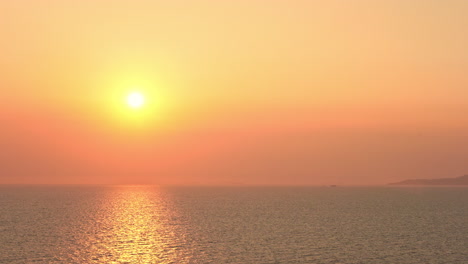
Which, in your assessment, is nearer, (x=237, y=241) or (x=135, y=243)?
(x=135, y=243)

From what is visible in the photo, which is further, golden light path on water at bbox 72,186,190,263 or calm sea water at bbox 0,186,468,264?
golden light path on water at bbox 72,186,190,263

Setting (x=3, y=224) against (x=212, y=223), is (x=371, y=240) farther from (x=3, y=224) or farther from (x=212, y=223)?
(x=3, y=224)

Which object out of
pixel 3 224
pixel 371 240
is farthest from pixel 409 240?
pixel 3 224

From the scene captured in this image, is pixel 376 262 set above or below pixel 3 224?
below

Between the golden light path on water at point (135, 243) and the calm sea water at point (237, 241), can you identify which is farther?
the golden light path on water at point (135, 243)

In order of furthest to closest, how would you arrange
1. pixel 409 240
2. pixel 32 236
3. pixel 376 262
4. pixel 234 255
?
1. pixel 32 236
2. pixel 409 240
3. pixel 234 255
4. pixel 376 262

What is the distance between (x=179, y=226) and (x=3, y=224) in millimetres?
45622

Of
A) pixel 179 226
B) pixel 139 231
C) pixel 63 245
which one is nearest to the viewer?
pixel 63 245

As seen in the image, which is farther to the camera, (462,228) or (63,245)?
(462,228)

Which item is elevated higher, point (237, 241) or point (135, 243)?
point (135, 243)

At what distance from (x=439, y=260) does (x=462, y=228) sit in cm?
5184

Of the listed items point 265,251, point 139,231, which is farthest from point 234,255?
point 139,231

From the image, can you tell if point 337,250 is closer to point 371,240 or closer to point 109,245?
point 371,240

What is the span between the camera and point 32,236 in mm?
104438
